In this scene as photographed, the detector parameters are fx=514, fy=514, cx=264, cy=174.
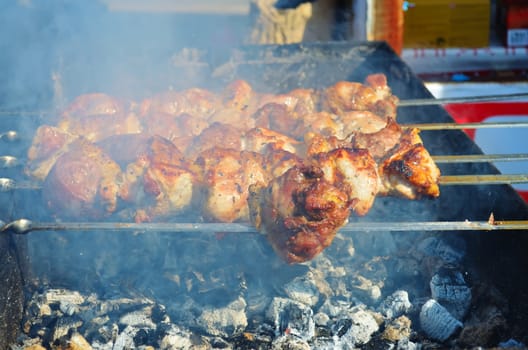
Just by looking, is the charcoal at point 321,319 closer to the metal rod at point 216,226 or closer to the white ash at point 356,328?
the white ash at point 356,328

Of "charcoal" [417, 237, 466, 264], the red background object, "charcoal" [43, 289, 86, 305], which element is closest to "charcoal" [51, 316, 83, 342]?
"charcoal" [43, 289, 86, 305]

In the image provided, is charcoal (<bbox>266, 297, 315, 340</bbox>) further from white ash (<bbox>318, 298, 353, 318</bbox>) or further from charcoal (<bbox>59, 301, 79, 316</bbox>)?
charcoal (<bbox>59, 301, 79, 316</bbox>)

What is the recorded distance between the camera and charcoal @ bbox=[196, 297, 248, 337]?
3.04 meters

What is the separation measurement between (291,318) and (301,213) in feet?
2.37

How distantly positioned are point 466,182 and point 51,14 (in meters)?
4.84

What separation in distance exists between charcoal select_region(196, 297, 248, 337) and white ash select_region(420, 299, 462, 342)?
3.44 feet

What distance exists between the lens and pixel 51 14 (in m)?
5.70

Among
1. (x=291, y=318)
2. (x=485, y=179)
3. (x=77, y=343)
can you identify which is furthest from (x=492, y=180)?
(x=77, y=343)

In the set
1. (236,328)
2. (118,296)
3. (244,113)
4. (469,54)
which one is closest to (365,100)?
(244,113)

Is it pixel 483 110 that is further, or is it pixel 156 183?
pixel 483 110

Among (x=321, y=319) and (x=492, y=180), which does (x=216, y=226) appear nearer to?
(x=321, y=319)

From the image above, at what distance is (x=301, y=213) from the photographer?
2.67m

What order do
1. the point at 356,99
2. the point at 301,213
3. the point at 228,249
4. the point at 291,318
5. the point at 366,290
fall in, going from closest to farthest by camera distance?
the point at 301,213 < the point at 291,318 < the point at 366,290 < the point at 228,249 < the point at 356,99

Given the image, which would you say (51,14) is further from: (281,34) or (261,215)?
(261,215)
